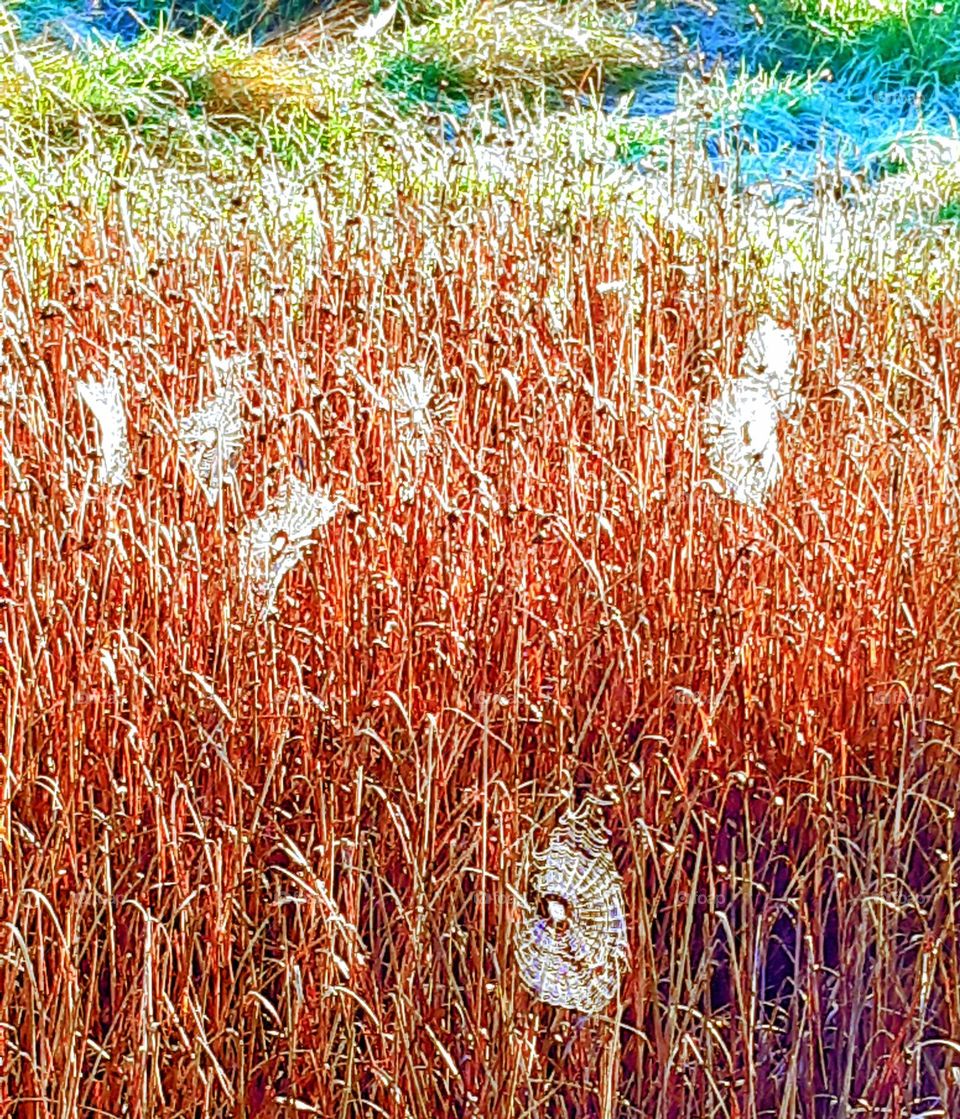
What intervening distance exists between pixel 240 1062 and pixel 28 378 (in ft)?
3.83

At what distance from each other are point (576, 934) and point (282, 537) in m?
0.42

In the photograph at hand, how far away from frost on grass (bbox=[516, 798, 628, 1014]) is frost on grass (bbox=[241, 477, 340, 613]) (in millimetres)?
287

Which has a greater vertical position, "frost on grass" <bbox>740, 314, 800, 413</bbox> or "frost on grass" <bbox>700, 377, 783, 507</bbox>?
"frost on grass" <bbox>740, 314, 800, 413</bbox>

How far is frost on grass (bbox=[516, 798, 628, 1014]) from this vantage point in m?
1.06

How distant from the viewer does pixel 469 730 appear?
1425 mm

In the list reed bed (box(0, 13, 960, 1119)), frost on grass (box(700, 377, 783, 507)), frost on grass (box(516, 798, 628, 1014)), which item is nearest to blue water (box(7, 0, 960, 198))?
reed bed (box(0, 13, 960, 1119))

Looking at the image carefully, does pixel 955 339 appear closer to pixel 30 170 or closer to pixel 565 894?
pixel 565 894

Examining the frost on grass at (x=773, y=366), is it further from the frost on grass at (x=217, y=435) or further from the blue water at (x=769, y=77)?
the blue water at (x=769, y=77)

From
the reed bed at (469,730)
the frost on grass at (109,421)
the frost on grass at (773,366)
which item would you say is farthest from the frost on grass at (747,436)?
the frost on grass at (109,421)

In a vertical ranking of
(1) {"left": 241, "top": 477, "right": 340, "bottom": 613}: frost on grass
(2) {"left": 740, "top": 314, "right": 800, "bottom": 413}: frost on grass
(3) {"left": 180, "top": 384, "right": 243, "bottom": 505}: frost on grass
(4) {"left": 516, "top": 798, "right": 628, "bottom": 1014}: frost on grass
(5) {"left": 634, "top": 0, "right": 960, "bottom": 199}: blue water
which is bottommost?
(4) {"left": 516, "top": 798, "right": 628, "bottom": 1014}: frost on grass

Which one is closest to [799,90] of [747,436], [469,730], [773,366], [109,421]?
[773,366]

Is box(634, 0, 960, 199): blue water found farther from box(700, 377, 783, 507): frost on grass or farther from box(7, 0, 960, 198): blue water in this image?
box(700, 377, 783, 507): frost on grass

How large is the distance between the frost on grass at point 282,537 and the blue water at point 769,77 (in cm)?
317

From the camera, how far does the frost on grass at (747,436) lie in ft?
4.49
